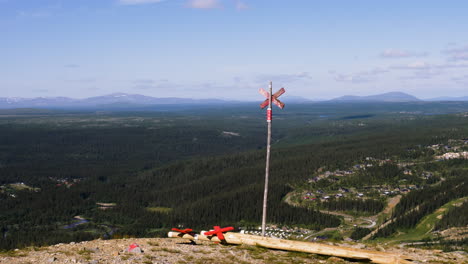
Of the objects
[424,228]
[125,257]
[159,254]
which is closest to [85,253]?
[125,257]

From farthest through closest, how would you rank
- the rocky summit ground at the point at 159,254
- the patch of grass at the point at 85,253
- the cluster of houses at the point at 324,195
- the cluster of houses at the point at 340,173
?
the cluster of houses at the point at 340,173, the cluster of houses at the point at 324,195, the patch of grass at the point at 85,253, the rocky summit ground at the point at 159,254

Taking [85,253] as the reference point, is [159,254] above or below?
below

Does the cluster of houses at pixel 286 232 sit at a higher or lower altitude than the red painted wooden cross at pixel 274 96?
lower

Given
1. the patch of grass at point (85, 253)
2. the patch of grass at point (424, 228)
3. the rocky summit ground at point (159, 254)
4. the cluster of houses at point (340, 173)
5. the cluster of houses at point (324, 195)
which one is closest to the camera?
the rocky summit ground at point (159, 254)

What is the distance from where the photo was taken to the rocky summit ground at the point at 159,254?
77.9 feet

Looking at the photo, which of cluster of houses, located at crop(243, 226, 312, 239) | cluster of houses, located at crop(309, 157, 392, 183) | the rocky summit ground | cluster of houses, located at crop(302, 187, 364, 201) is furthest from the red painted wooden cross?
cluster of houses, located at crop(309, 157, 392, 183)

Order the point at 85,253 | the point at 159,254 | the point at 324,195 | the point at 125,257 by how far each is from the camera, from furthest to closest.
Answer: the point at 324,195 < the point at 159,254 < the point at 85,253 < the point at 125,257

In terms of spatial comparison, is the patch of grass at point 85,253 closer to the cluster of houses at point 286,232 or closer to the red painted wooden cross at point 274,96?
the red painted wooden cross at point 274,96

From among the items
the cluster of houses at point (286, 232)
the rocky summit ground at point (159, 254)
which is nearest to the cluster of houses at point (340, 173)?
the cluster of houses at point (286, 232)

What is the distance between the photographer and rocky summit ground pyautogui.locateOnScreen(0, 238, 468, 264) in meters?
23.7

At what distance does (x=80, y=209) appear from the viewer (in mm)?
162875

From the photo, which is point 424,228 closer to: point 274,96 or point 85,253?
point 274,96

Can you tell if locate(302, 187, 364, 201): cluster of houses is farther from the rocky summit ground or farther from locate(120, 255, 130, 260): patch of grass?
locate(120, 255, 130, 260): patch of grass

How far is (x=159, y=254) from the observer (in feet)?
84.0
